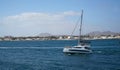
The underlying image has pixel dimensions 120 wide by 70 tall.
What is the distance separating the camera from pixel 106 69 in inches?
2040

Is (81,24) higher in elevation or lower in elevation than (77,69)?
higher

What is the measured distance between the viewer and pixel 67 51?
8850cm

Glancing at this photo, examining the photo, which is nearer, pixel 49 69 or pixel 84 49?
pixel 49 69

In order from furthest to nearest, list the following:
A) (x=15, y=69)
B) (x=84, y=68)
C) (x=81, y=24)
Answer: (x=81, y=24), (x=84, y=68), (x=15, y=69)

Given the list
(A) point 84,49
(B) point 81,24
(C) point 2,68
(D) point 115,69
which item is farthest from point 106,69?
(B) point 81,24

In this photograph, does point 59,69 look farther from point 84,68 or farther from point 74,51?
point 74,51

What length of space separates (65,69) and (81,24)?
41.5 m

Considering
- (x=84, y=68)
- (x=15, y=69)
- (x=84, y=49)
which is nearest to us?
(x=15, y=69)

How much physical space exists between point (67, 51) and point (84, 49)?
5926 mm

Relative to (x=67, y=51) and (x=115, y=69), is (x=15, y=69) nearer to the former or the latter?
(x=115, y=69)

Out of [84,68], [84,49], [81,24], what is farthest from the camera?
[81,24]

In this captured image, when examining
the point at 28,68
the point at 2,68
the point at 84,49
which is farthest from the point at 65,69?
the point at 84,49

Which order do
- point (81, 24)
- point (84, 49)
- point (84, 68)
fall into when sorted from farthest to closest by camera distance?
point (81, 24) < point (84, 49) < point (84, 68)

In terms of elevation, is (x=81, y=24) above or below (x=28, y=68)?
above
